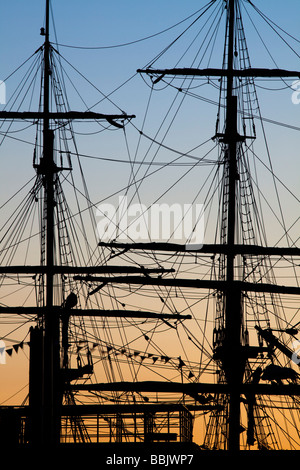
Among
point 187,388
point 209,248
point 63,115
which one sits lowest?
point 187,388

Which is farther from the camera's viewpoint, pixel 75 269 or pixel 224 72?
pixel 75 269

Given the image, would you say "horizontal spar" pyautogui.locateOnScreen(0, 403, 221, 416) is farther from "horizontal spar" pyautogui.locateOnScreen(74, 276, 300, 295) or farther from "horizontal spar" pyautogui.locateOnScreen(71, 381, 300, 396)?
"horizontal spar" pyautogui.locateOnScreen(74, 276, 300, 295)

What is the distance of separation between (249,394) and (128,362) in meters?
5.98

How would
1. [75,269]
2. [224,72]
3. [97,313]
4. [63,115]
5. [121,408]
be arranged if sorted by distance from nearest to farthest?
[224,72] < [63,115] < [75,269] < [97,313] < [121,408]

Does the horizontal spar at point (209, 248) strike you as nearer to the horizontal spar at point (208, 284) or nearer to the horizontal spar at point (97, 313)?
the horizontal spar at point (208, 284)

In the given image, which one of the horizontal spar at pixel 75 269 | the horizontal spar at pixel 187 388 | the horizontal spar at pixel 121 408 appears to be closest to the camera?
the horizontal spar at pixel 187 388

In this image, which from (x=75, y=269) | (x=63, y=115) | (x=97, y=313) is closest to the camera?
(x=63, y=115)

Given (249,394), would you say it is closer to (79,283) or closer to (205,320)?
(205,320)

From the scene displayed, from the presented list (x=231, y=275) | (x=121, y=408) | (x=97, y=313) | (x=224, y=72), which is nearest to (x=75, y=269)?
(x=97, y=313)

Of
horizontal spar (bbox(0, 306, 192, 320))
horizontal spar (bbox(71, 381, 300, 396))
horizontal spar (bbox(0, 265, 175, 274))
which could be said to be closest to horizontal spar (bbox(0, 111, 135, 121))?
A: horizontal spar (bbox(0, 265, 175, 274))

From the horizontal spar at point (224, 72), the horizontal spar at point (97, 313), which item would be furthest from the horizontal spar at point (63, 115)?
the horizontal spar at point (97, 313)

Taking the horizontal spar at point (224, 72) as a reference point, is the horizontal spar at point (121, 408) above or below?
below

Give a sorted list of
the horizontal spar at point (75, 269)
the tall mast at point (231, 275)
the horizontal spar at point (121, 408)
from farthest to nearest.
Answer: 1. the horizontal spar at point (121, 408)
2. the horizontal spar at point (75, 269)
3. the tall mast at point (231, 275)

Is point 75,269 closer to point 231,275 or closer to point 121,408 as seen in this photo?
point 231,275
